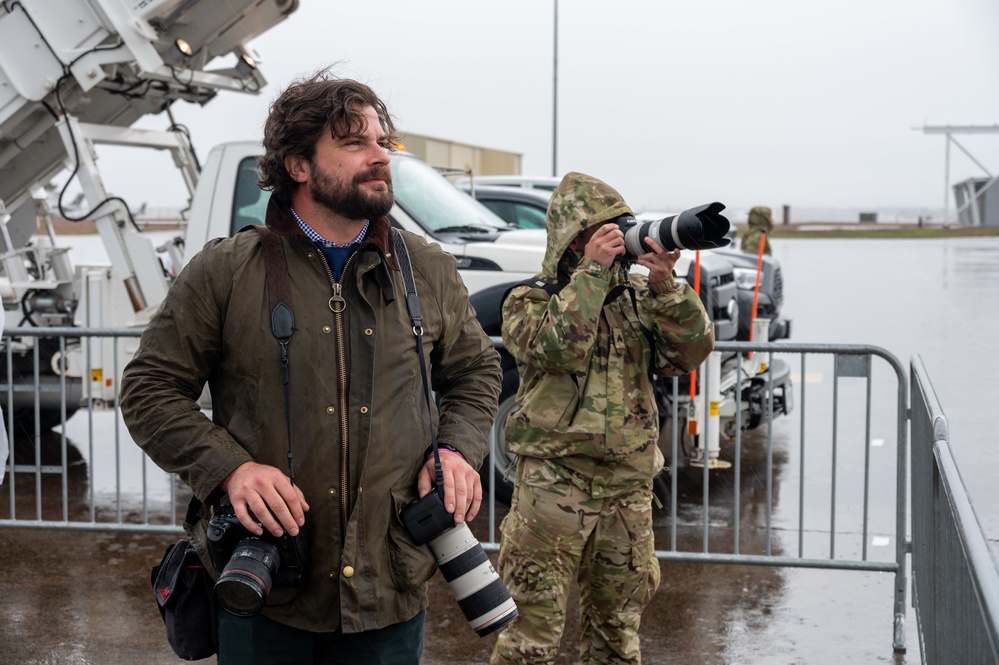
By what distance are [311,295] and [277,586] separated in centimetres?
64

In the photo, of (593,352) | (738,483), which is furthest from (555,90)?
(593,352)

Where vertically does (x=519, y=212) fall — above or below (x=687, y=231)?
above

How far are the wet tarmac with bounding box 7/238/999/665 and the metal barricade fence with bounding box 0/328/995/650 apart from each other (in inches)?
0.9

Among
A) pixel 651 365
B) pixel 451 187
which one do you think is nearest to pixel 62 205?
pixel 451 187

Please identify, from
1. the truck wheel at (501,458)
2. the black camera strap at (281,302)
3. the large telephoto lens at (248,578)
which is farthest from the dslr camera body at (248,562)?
the truck wheel at (501,458)

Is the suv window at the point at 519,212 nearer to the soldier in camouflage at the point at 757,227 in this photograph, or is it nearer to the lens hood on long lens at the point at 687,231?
the soldier in camouflage at the point at 757,227

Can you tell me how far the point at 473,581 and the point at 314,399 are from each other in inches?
21.3

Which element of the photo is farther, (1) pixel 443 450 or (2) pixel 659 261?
(2) pixel 659 261

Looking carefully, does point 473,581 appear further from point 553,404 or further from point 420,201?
point 420,201

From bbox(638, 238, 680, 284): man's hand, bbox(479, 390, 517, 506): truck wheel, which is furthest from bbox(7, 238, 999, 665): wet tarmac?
bbox(638, 238, 680, 284): man's hand

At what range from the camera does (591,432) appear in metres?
3.87

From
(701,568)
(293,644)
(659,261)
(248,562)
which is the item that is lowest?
(701,568)

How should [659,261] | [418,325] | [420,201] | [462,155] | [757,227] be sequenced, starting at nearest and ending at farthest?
[418,325] → [659,261] → [420,201] → [757,227] → [462,155]

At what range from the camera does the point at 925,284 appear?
2475 centimetres
